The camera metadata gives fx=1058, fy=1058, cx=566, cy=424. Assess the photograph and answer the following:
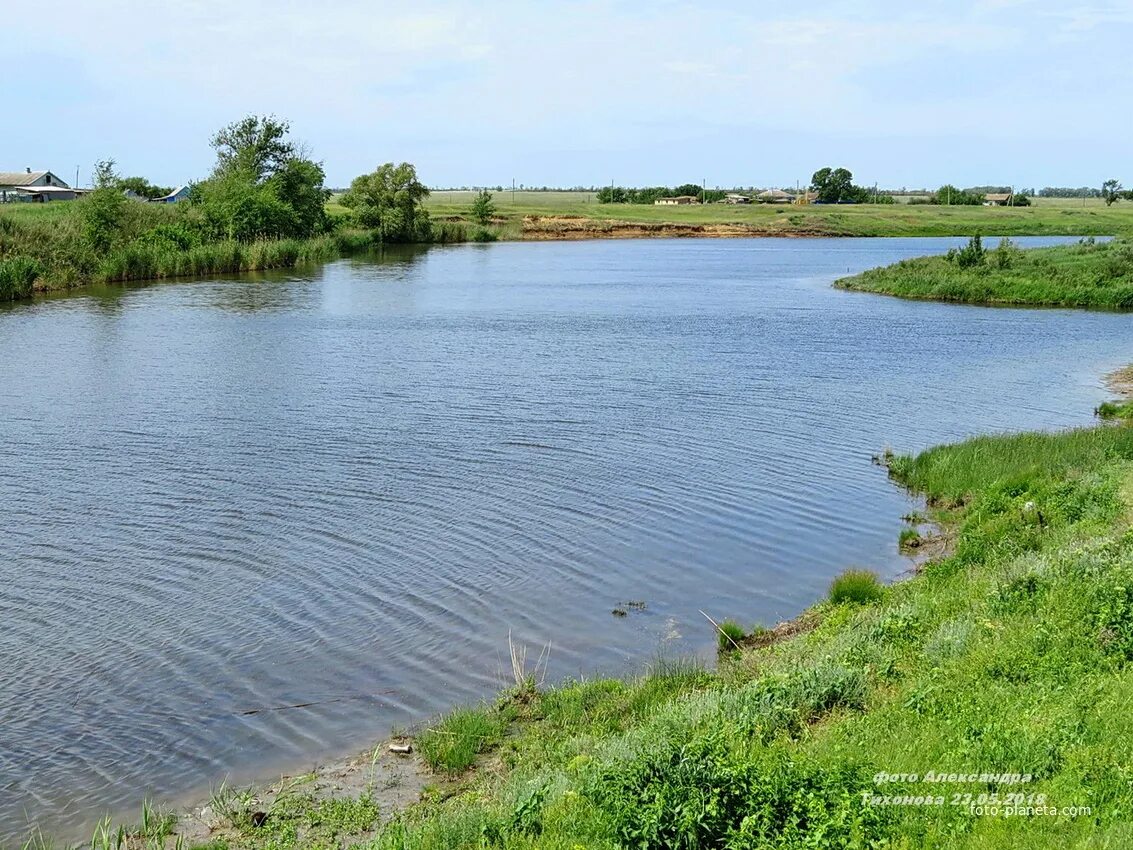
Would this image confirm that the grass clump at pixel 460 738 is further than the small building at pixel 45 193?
No

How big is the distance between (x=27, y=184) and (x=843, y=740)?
13334cm

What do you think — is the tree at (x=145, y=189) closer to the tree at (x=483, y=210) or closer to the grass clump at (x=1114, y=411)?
the tree at (x=483, y=210)

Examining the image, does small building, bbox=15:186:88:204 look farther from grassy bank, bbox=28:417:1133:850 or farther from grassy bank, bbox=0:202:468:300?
grassy bank, bbox=28:417:1133:850

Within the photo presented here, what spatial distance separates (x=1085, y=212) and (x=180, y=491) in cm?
16095

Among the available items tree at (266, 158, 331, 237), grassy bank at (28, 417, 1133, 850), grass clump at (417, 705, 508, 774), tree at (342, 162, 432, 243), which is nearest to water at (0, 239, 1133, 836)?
grass clump at (417, 705, 508, 774)

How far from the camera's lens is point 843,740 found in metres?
7.80

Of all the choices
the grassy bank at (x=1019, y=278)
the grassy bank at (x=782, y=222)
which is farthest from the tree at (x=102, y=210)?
the grassy bank at (x=782, y=222)

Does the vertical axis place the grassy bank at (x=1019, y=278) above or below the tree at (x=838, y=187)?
below

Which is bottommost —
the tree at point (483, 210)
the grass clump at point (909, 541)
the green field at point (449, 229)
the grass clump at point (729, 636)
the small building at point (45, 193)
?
the grass clump at point (729, 636)

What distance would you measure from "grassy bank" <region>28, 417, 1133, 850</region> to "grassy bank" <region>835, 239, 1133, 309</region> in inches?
1722

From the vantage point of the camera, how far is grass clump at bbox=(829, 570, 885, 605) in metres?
13.3

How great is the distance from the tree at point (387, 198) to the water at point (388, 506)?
61.8 m

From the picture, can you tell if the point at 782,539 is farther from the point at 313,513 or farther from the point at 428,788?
the point at 428,788

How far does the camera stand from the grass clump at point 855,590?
13.3 metres
